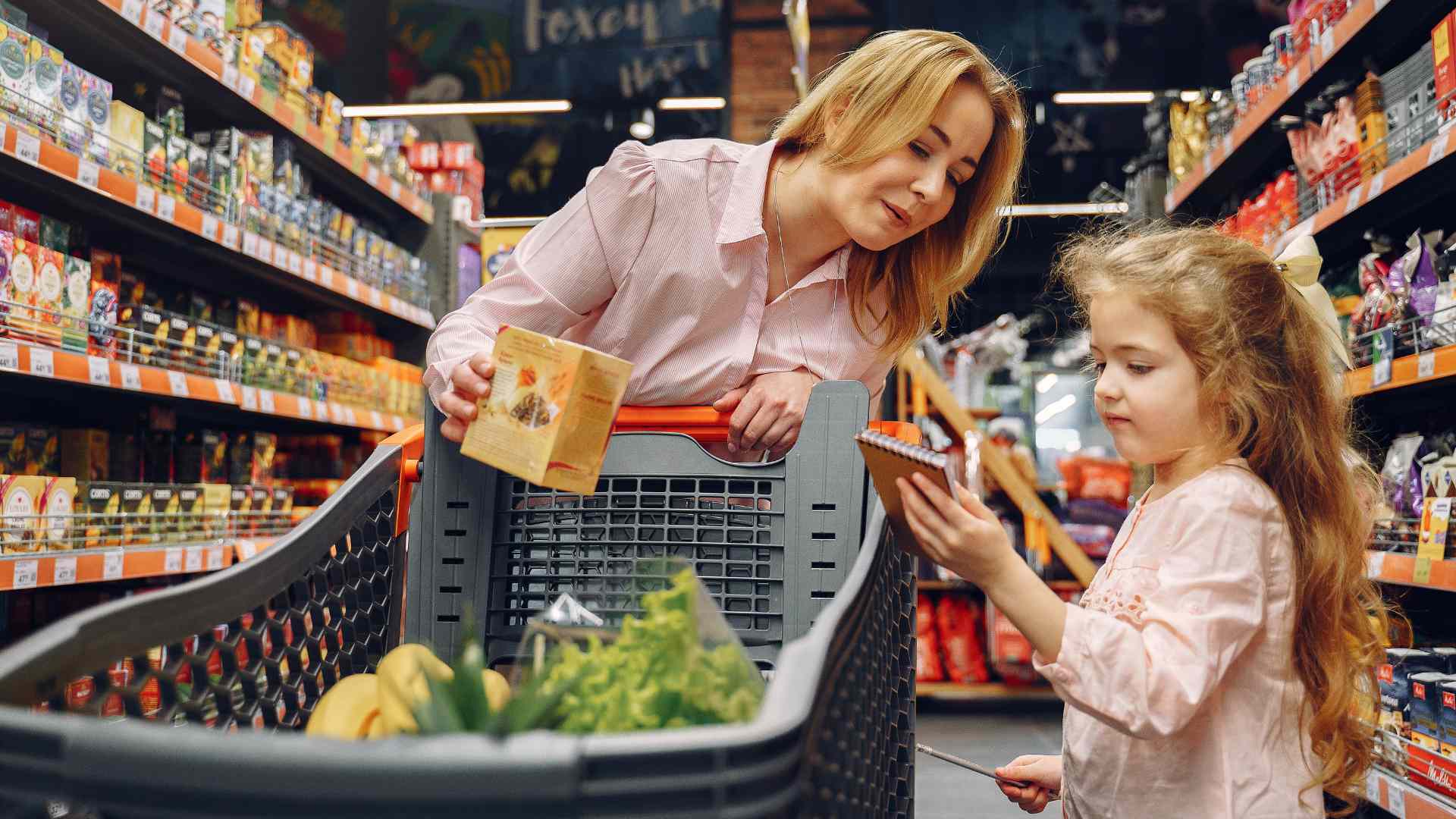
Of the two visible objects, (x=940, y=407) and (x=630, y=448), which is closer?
(x=630, y=448)

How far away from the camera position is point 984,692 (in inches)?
186

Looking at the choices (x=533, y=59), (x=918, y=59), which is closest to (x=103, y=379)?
(x=918, y=59)

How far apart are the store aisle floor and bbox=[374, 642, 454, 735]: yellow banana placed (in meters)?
2.46

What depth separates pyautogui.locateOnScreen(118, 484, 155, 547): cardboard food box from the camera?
2650mm

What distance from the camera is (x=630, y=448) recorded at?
46.8 inches

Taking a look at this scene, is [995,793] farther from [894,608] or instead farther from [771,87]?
[771,87]

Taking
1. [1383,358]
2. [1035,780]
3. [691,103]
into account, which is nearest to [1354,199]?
[1383,358]

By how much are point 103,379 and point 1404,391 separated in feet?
10.3

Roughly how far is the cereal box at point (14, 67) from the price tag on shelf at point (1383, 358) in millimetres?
2800

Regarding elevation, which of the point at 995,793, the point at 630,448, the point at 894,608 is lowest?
the point at 995,793

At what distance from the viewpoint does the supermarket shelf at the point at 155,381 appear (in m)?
2.20

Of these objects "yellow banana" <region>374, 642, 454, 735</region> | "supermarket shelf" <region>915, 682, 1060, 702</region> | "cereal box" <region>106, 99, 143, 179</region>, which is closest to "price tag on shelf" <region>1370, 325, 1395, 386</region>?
"yellow banana" <region>374, 642, 454, 735</region>

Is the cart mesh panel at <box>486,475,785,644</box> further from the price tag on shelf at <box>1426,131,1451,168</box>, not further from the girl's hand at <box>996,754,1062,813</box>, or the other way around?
the price tag on shelf at <box>1426,131,1451,168</box>

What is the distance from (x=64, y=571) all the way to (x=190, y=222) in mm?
944
